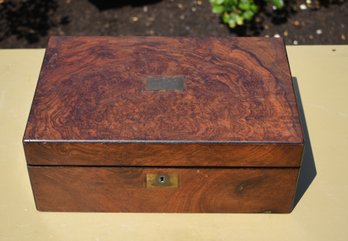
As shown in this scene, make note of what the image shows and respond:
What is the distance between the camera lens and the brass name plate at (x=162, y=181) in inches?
58.7

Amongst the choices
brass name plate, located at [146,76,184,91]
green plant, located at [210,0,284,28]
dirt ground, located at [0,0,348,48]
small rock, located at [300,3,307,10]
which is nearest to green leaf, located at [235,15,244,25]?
green plant, located at [210,0,284,28]

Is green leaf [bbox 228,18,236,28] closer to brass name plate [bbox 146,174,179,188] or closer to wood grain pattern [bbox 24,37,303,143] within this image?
wood grain pattern [bbox 24,37,303,143]

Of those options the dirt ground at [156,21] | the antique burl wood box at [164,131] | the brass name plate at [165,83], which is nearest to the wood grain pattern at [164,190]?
the antique burl wood box at [164,131]

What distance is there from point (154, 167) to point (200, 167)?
93 millimetres

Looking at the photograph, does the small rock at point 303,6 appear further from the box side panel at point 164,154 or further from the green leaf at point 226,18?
the box side panel at point 164,154

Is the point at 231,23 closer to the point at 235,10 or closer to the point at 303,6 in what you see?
the point at 235,10

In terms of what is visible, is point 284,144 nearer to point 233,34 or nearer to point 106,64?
point 106,64

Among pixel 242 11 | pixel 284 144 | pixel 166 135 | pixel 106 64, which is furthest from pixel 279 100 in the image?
pixel 242 11

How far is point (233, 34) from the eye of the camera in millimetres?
2828

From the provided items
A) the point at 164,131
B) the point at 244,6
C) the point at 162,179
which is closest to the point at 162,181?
the point at 162,179

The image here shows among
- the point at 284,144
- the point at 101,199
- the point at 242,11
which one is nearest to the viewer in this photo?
the point at 284,144

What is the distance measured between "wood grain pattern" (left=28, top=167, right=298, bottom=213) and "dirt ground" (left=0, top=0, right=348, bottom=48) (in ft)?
4.40

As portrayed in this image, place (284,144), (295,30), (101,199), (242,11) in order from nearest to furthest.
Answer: (284,144), (101,199), (242,11), (295,30)

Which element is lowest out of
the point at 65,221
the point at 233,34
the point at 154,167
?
the point at 233,34
